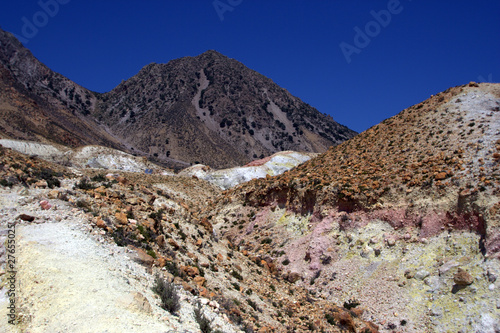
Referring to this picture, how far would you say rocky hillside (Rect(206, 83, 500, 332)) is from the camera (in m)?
12.3

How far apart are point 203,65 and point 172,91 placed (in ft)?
82.8

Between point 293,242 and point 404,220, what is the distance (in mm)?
5409

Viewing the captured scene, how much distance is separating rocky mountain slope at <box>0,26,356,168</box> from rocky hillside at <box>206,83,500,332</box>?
70.7 meters

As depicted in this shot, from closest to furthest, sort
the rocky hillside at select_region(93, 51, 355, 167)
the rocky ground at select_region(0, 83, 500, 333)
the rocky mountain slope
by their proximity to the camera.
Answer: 1. the rocky ground at select_region(0, 83, 500, 333)
2. the rocky mountain slope
3. the rocky hillside at select_region(93, 51, 355, 167)

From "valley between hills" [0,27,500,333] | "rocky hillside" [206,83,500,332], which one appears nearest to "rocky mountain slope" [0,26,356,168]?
"rocky hillside" [206,83,500,332]

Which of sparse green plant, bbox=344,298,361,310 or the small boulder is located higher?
the small boulder

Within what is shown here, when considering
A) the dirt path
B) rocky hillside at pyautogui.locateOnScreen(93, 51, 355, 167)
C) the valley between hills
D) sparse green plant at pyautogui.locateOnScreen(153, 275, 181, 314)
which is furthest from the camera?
rocky hillside at pyautogui.locateOnScreen(93, 51, 355, 167)

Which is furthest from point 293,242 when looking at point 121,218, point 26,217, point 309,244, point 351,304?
point 26,217

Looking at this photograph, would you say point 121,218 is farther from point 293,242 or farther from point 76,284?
point 293,242

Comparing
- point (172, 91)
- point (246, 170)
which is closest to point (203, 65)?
point (172, 91)

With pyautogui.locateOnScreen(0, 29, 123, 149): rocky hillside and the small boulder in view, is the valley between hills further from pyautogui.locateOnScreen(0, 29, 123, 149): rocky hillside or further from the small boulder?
pyautogui.locateOnScreen(0, 29, 123, 149): rocky hillside

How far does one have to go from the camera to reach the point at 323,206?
18.3 meters

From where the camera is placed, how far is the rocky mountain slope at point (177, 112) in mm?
99375

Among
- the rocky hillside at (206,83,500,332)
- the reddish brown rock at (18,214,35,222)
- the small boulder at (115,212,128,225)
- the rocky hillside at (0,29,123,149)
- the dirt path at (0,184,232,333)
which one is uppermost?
the rocky hillside at (0,29,123,149)
